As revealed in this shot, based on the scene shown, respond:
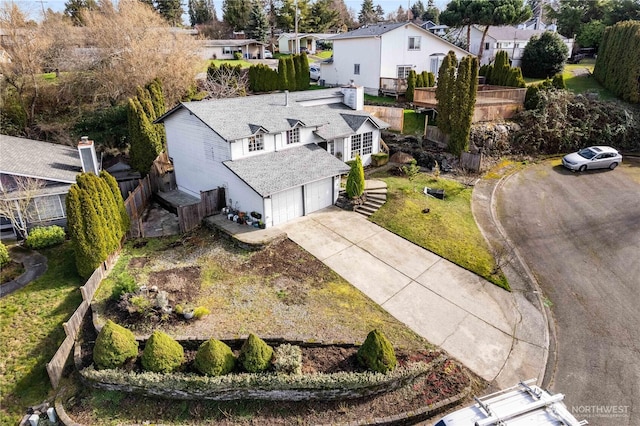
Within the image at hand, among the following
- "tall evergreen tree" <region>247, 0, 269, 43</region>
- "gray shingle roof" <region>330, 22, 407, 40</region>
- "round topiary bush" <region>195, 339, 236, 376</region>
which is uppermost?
"tall evergreen tree" <region>247, 0, 269, 43</region>

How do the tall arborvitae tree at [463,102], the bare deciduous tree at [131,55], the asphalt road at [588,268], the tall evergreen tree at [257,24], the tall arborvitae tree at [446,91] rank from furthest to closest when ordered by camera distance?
the tall evergreen tree at [257,24] → the bare deciduous tree at [131,55] → the tall arborvitae tree at [446,91] → the tall arborvitae tree at [463,102] → the asphalt road at [588,268]

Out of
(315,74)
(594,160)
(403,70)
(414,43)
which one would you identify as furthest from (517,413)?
(315,74)

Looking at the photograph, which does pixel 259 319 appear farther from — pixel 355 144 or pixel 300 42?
pixel 300 42

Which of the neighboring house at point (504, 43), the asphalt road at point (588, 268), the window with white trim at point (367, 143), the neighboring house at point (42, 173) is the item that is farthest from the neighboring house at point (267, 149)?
the neighboring house at point (504, 43)

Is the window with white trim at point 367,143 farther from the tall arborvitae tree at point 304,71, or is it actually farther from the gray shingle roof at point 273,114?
the tall arborvitae tree at point 304,71

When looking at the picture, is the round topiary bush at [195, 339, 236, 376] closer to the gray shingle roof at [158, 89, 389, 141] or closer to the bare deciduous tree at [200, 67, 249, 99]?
the gray shingle roof at [158, 89, 389, 141]

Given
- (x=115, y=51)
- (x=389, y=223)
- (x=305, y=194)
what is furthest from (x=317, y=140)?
(x=115, y=51)

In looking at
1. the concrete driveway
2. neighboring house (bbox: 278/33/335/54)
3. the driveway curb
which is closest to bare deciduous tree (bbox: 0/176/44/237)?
the concrete driveway
